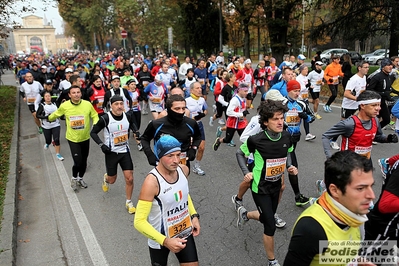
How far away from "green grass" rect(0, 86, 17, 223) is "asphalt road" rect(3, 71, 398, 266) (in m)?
0.35

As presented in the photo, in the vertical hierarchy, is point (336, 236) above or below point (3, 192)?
above

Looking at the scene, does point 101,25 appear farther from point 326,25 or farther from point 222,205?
point 222,205

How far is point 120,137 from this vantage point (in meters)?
5.44

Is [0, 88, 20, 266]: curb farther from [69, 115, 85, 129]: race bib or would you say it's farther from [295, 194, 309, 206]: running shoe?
[295, 194, 309, 206]: running shoe

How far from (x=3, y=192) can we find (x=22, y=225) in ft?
4.18

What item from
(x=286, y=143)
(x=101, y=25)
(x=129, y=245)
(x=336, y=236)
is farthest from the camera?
(x=101, y=25)

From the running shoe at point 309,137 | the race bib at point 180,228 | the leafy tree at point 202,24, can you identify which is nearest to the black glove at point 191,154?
the race bib at point 180,228

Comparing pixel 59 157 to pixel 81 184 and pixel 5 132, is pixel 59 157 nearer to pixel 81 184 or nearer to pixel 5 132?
pixel 81 184

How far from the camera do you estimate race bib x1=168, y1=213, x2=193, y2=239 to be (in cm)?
303

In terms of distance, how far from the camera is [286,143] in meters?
3.88

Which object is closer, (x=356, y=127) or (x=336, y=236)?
(x=336, y=236)

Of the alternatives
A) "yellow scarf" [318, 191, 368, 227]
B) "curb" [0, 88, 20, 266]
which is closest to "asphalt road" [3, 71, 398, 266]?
"curb" [0, 88, 20, 266]

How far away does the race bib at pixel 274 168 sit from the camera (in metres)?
3.80

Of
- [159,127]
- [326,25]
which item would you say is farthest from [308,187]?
[326,25]
